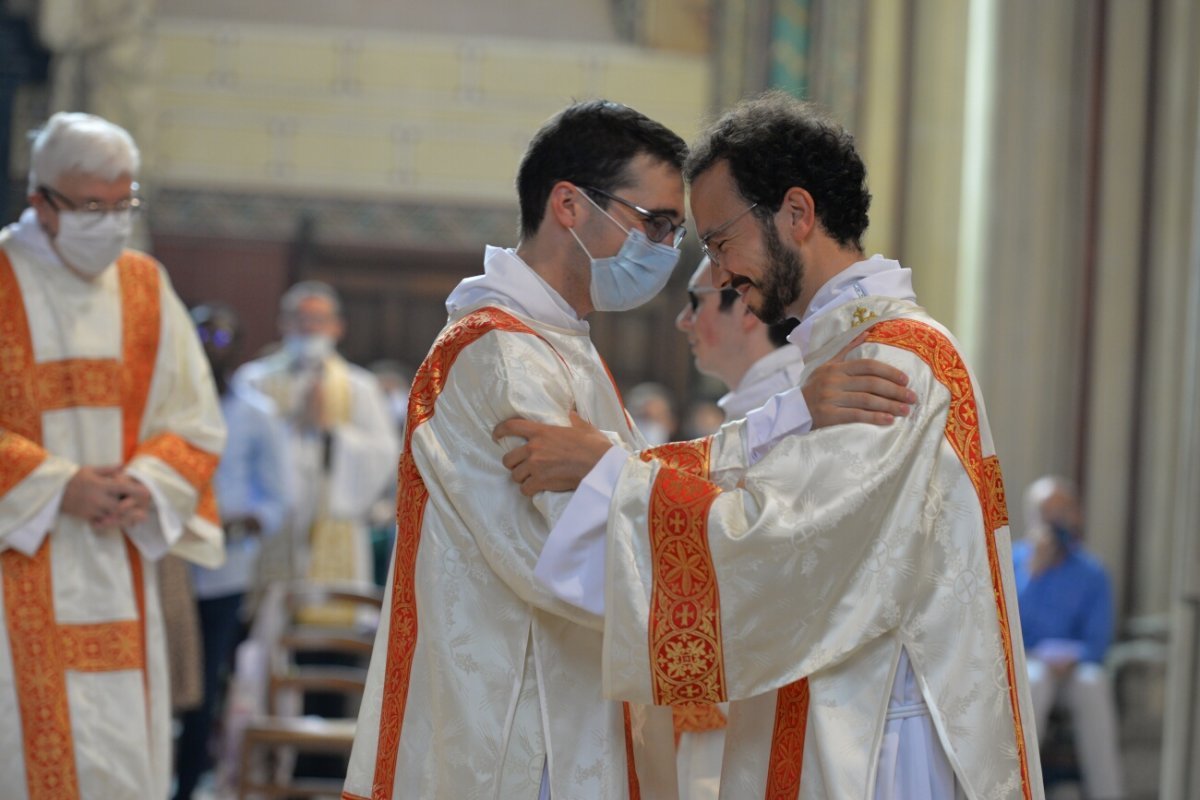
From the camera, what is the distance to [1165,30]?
7.63 metres

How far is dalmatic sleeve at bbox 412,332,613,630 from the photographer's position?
8.09 feet

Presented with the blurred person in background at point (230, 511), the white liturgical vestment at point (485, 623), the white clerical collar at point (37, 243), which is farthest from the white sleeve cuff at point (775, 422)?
the blurred person in background at point (230, 511)

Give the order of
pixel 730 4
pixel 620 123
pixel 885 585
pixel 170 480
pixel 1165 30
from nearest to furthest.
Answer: pixel 885 585 < pixel 620 123 < pixel 170 480 < pixel 1165 30 < pixel 730 4

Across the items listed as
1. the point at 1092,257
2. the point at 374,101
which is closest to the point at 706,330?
the point at 1092,257

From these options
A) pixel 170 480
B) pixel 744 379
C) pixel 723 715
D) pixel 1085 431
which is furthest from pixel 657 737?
pixel 1085 431

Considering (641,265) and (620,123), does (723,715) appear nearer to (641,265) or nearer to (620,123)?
(641,265)

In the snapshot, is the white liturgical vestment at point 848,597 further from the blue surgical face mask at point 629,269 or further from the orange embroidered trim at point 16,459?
the orange embroidered trim at point 16,459

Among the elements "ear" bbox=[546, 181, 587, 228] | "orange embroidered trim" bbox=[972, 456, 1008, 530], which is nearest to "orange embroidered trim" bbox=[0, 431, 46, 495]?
"ear" bbox=[546, 181, 587, 228]

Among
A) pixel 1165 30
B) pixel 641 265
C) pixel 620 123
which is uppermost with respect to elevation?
pixel 1165 30

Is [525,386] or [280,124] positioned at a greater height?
[280,124]

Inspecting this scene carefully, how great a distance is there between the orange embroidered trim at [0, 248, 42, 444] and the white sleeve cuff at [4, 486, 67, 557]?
19cm

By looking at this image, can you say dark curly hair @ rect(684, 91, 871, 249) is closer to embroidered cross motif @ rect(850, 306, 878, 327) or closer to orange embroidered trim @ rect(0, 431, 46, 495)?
embroidered cross motif @ rect(850, 306, 878, 327)

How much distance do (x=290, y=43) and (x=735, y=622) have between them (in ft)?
37.0

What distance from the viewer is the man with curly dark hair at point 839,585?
236cm
